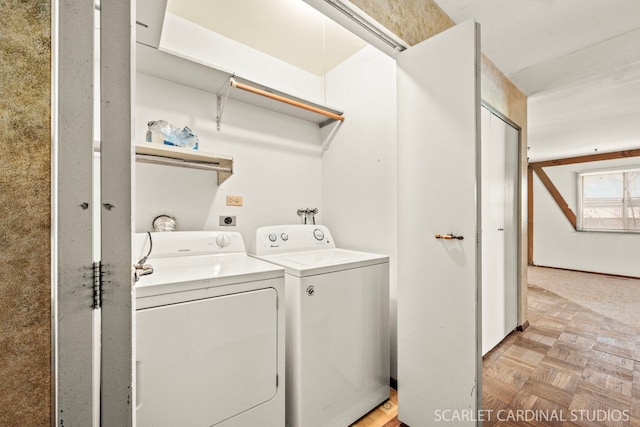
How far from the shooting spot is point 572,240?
18.7ft

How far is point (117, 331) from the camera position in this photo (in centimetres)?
56

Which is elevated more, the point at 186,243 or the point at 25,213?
the point at 25,213

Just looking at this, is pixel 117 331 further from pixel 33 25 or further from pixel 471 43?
pixel 471 43

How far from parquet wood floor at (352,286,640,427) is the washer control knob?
135 cm

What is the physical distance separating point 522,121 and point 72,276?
12.1ft

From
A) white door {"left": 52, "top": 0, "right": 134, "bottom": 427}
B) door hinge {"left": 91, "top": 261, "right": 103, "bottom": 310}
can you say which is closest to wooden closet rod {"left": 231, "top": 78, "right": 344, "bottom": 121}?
white door {"left": 52, "top": 0, "right": 134, "bottom": 427}

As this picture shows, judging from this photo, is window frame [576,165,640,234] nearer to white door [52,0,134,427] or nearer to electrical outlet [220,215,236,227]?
electrical outlet [220,215,236,227]

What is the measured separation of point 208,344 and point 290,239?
3.29 ft

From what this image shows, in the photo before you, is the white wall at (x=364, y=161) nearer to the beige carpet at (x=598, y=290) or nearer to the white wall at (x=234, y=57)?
the white wall at (x=234, y=57)

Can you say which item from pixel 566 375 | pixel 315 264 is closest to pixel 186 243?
pixel 315 264

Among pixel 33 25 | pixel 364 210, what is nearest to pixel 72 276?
pixel 33 25

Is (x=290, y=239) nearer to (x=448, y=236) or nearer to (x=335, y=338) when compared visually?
(x=335, y=338)

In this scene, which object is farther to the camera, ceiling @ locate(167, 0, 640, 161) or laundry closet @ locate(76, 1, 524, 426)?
ceiling @ locate(167, 0, 640, 161)

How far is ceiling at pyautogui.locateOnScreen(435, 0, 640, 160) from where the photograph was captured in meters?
1.65
